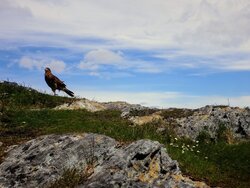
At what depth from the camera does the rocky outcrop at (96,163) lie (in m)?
18.1

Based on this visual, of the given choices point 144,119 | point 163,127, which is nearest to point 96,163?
point 163,127

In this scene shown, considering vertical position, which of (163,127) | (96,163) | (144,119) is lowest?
(96,163)

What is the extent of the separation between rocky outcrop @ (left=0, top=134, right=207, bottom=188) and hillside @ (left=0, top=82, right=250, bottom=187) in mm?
1417

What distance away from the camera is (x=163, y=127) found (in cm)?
3303

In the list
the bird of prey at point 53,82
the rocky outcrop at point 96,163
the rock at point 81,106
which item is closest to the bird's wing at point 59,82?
the bird of prey at point 53,82

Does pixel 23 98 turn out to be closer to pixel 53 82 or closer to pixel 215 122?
pixel 53 82

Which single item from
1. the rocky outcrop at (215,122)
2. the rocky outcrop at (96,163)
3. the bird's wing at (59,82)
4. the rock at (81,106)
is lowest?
the rocky outcrop at (96,163)

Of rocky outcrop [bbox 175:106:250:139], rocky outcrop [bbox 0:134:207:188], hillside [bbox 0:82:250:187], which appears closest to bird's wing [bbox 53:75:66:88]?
hillside [bbox 0:82:250:187]

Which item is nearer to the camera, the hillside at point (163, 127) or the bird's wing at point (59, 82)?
the hillside at point (163, 127)

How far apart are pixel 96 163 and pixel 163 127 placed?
14089 millimetres

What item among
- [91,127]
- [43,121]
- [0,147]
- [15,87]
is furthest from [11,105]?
[0,147]

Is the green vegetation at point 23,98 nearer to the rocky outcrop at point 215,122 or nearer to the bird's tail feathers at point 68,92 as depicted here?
the bird's tail feathers at point 68,92

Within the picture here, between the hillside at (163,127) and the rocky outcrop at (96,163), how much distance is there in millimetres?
1417

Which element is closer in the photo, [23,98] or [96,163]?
[96,163]
